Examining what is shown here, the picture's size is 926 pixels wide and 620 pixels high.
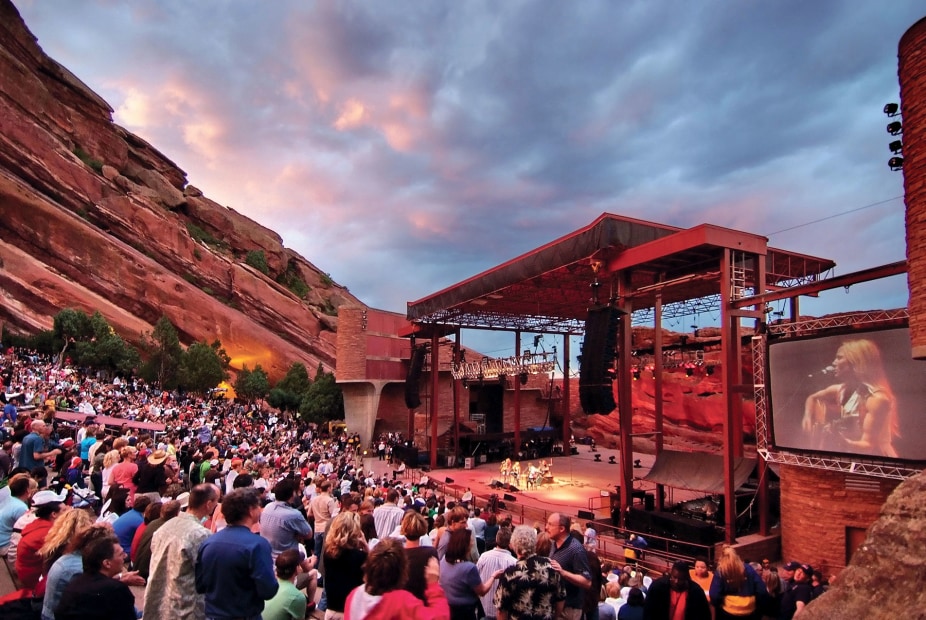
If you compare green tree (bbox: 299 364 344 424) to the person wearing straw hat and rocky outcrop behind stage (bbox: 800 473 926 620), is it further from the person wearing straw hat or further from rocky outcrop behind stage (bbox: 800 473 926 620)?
rocky outcrop behind stage (bbox: 800 473 926 620)

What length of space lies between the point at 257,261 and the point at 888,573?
61.1m

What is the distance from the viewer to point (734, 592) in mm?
4387

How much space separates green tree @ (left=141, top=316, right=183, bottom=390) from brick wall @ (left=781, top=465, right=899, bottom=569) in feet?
118

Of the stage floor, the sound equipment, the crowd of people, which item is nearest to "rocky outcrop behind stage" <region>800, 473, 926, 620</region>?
the crowd of people

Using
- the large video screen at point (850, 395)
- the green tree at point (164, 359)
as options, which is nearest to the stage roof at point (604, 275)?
the large video screen at point (850, 395)

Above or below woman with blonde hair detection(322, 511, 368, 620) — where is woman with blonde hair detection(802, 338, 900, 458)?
above

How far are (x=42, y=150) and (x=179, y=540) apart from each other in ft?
169

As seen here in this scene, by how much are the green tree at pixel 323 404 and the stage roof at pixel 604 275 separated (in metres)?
9.41

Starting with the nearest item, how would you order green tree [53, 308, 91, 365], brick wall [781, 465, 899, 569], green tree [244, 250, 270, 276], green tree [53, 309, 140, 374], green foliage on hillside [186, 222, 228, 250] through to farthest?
brick wall [781, 465, 899, 569] → green tree [53, 309, 140, 374] → green tree [53, 308, 91, 365] → green foliage on hillside [186, 222, 228, 250] → green tree [244, 250, 270, 276]

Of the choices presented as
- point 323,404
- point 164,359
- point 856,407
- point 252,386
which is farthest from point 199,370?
point 856,407

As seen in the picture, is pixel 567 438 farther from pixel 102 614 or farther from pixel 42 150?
pixel 42 150

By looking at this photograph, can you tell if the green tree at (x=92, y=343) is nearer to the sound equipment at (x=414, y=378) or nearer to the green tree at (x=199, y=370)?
the green tree at (x=199, y=370)

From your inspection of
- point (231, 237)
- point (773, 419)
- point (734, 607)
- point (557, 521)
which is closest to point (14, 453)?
point (557, 521)

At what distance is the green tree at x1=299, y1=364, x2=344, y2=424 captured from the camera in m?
34.3
